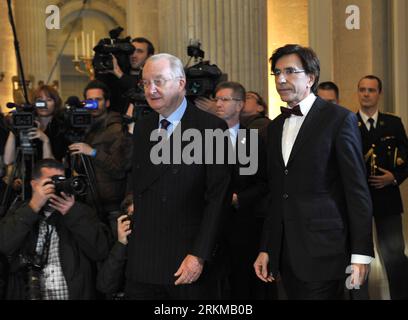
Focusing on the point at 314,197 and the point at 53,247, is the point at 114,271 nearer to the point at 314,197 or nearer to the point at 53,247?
the point at 53,247

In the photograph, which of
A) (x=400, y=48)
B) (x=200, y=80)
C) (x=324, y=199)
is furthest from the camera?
(x=400, y=48)

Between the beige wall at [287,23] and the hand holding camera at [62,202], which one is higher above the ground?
the beige wall at [287,23]

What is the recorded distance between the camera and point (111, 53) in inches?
251

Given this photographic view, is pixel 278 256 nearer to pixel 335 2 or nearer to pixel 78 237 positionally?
pixel 78 237

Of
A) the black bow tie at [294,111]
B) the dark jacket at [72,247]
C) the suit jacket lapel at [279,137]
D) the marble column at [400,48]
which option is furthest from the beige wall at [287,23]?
the black bow tie at [294,111]

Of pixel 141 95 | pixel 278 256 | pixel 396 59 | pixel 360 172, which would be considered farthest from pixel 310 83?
pixel 396 59

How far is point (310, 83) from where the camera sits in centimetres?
423

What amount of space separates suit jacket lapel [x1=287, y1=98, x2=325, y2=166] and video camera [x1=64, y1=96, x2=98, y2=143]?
192 centimetres

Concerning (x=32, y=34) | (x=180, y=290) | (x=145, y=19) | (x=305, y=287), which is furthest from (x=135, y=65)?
(x=32, y=34)

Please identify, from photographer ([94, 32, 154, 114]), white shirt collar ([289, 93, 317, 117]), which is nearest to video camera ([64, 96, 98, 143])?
photographer ([94, 32, 154, 114])

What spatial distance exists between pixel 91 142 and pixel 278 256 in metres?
2.25

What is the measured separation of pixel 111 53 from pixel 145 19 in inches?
206

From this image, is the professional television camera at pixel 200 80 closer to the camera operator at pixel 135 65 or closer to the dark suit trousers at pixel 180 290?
the camera operator at pixel 135 65

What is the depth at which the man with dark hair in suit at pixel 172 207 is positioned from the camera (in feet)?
13.6
